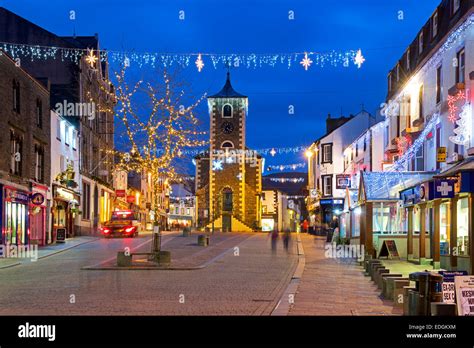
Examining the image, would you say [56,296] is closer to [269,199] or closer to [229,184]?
[229,184]

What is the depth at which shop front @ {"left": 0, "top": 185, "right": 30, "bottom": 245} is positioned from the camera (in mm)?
34688

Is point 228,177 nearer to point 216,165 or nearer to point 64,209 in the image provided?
point 216,165

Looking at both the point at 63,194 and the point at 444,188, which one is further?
the point at 63,194

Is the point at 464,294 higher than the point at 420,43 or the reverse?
the reverse

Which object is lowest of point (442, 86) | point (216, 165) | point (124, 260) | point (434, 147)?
point (124, 260)

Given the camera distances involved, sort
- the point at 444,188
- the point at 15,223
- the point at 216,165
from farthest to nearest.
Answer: the point at 216,165
the point at 15,223
the point at 444,188

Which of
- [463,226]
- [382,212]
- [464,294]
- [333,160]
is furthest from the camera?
[333,160]

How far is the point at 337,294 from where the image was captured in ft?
60.3

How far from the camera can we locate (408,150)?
34094mm

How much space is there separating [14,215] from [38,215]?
15.9ft

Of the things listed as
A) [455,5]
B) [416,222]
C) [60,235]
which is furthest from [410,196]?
[60,235]

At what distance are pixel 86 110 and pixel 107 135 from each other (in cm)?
1204

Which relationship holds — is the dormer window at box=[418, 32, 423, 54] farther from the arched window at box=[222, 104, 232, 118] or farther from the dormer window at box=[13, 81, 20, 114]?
the arched window at box=[222, 104, 232, 118]
